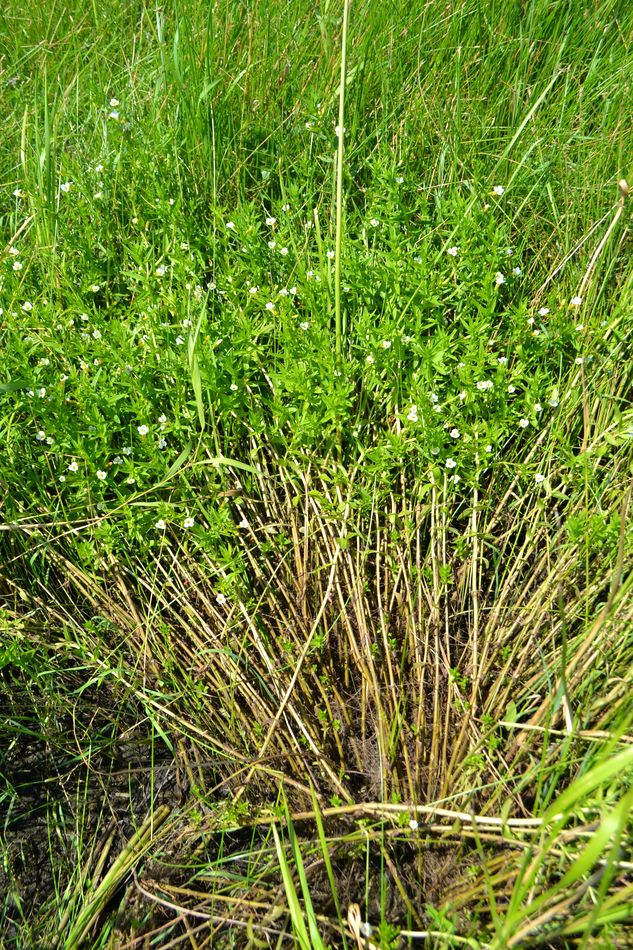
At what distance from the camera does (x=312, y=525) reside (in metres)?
2.24

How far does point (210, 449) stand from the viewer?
229cm

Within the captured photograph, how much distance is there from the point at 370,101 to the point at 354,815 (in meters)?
2.44

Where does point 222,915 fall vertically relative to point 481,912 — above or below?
below

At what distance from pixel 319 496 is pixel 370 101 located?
168 cm

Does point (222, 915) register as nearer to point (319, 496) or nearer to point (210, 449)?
point (319, 496)

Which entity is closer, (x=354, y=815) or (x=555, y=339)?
(x=354, y=815)

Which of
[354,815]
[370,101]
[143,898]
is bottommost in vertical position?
[143,898]

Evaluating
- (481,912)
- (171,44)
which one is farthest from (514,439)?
(171,44)

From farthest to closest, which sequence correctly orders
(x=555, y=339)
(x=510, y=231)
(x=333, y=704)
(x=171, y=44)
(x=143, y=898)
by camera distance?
(x=171, y=44) → (x=510, y=231) → (x=555, y=339) → (x=333, y=704) → (x=143, y=898)

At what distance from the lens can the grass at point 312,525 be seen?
1.79 m

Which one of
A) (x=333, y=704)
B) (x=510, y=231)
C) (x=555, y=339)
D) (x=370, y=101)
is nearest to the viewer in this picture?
(x=333, y=704)

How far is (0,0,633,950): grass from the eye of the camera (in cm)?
179

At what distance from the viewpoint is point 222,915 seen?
5.68 feet

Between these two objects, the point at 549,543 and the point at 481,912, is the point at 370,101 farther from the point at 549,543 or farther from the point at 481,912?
Result: the point at 481,912
